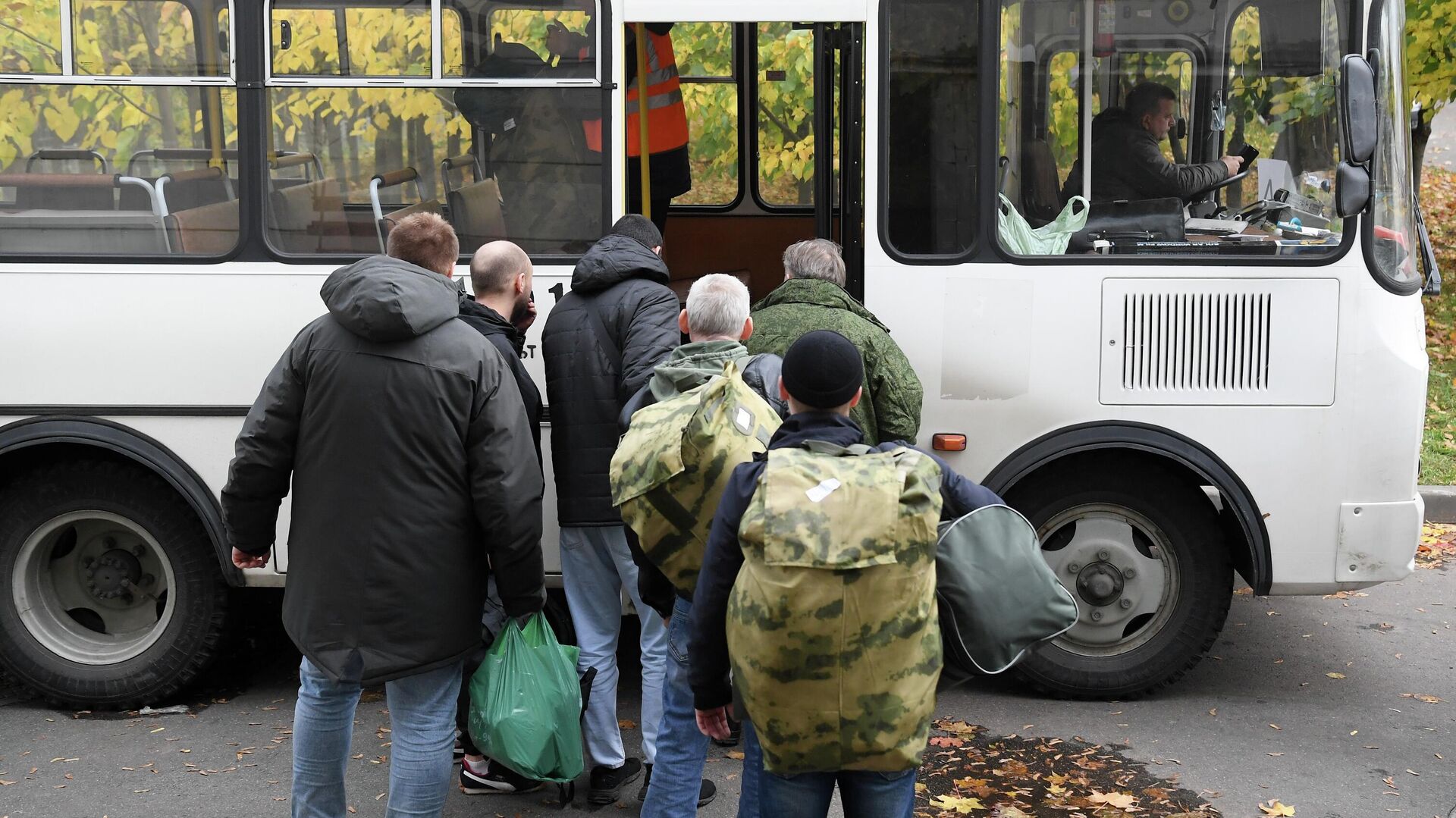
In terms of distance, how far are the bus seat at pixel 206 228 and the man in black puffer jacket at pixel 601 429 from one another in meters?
1.39

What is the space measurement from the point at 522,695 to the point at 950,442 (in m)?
1.90

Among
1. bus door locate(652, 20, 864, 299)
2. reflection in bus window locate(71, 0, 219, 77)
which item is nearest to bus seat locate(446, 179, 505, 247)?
reflection in bus window locate(71, 0, 219, 77)

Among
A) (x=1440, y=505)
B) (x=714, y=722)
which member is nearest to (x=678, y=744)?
(x=714, y=722)

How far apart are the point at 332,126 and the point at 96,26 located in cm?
86

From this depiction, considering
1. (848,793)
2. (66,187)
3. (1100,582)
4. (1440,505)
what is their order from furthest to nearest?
(1440,505)
(1100,582)
(66,187)
(848,793)

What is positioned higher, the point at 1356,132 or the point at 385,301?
the point at 1356,132

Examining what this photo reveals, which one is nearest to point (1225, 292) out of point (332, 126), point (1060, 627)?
point (1060, 627)

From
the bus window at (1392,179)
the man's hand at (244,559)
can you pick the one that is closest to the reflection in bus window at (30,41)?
the man's hand at (244,559)

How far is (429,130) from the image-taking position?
4.94 metres

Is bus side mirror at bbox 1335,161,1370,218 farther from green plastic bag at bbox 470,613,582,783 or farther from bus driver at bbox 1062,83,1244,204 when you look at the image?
green plastic bag at bbox 470,613,582,783

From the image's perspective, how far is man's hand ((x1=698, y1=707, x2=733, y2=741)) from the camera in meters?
3.12

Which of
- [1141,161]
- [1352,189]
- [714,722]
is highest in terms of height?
[1141,161]

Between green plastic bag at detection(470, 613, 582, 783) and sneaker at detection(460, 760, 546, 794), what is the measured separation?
2.17 ft

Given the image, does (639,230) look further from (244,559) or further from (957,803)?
(957,803)
